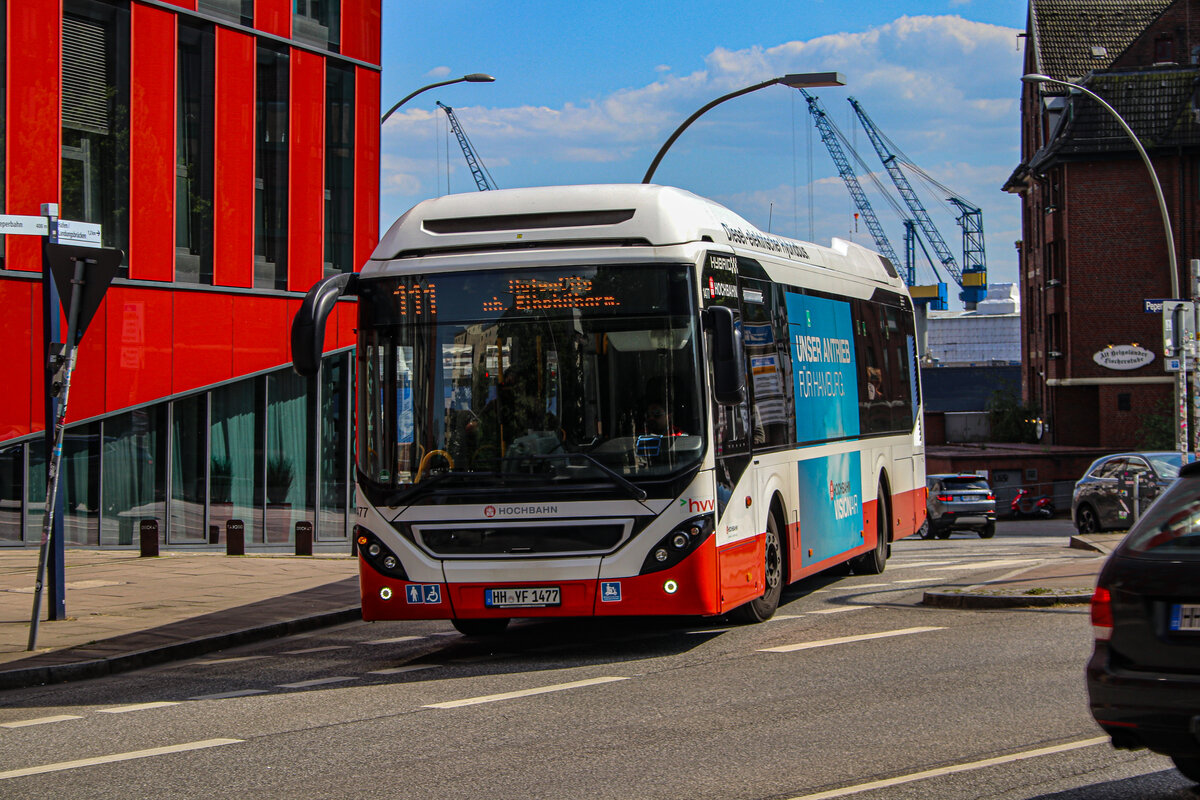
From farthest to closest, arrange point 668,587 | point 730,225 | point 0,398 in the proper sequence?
point 0,398 → point 730,225 → point 668,587

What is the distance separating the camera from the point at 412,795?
6.12 m

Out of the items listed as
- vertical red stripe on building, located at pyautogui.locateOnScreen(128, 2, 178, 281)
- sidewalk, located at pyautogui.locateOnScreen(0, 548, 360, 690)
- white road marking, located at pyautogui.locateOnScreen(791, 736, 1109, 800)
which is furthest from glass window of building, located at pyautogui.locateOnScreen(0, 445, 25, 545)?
white road marking, located at pyautogui.locateOnScreen(791, 736, 1109, 800)

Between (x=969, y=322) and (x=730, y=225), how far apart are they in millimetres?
154812

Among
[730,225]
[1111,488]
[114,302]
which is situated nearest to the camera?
[730,225]

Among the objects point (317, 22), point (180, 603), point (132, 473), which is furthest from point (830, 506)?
point (317, 22)

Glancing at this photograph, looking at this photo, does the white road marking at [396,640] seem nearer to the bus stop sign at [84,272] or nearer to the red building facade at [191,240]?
the bus stop sign at [84,272]

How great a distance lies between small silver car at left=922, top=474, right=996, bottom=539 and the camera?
35.6 metres

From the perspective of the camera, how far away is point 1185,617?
5.38 meters

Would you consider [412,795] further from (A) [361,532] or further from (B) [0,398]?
(B) [0,398]

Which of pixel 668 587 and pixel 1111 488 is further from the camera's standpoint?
pixel 1111 488

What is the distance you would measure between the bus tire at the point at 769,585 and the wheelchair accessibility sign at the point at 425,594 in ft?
8.96

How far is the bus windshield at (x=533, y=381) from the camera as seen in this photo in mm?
9891

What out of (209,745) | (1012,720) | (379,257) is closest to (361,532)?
(379,257)

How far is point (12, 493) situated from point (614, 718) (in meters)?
16.0
